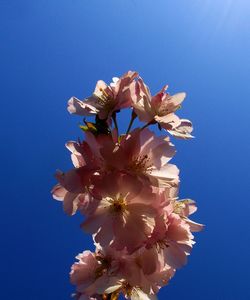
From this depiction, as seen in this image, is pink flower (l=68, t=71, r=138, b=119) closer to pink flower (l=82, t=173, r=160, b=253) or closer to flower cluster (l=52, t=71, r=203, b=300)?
flower cluster (l=52, t=71, r=203, b=300)

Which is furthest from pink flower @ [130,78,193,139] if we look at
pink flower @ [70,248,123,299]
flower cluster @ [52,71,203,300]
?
pink flower @ [70,248,123,299]

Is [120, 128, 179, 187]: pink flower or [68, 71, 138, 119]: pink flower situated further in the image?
[68, 71, 138, 119]: pink flower

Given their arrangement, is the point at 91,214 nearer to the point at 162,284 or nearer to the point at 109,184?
the point at 109,184

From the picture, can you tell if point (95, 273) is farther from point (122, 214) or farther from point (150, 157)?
point (150, 157)

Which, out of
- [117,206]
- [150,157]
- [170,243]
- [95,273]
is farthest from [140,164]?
[95,273]

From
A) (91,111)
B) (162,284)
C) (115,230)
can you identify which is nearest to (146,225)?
(115,230)

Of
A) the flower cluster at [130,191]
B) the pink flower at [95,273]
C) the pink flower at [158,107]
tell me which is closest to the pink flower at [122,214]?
the flower cluster at [130,191]

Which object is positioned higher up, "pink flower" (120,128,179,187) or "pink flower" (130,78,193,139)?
"pink flower" (130,78,193,139)

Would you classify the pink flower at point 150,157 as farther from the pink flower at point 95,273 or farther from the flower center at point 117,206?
the pink flower at point 95,273
